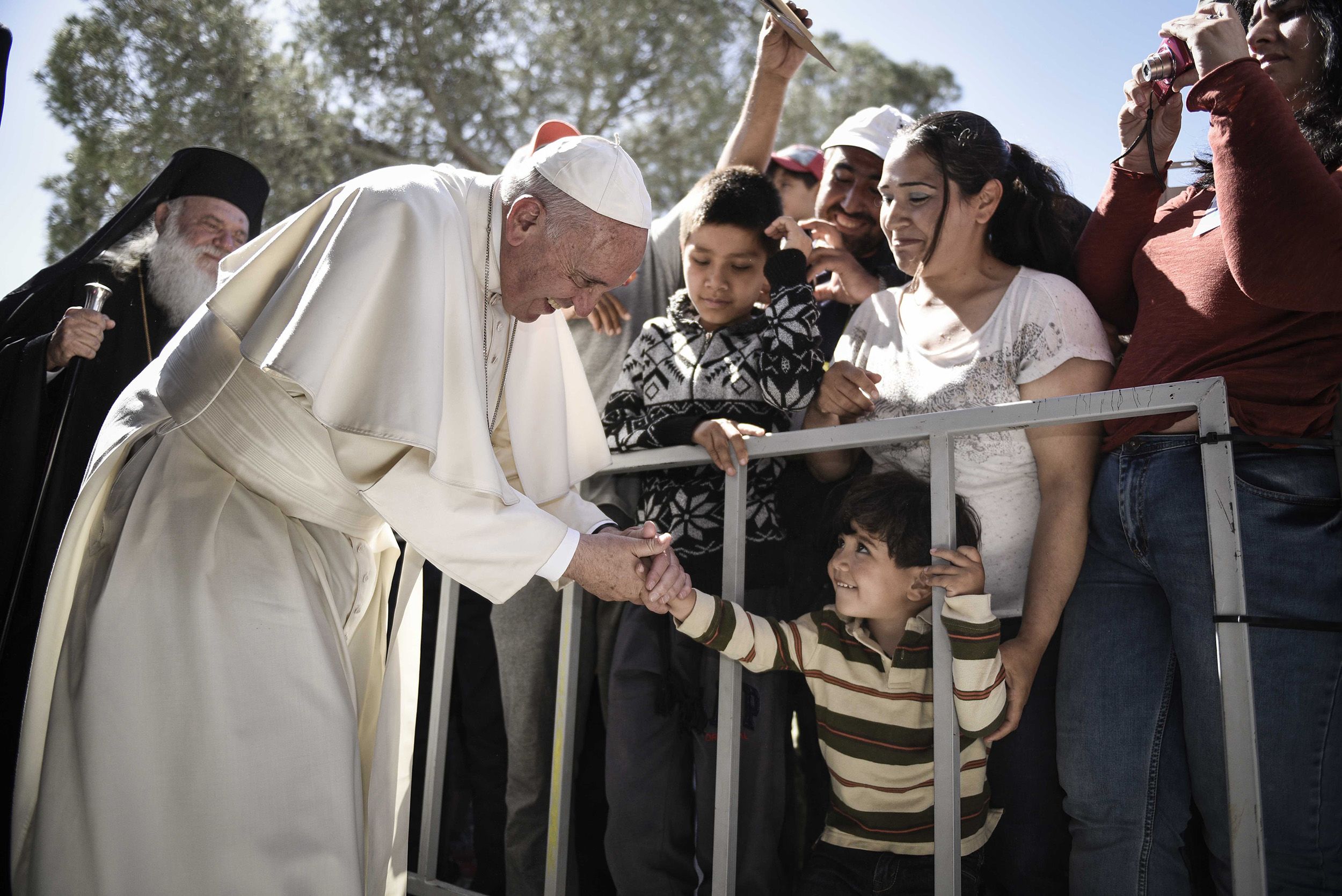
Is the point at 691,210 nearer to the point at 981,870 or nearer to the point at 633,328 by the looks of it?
the point at 633,328

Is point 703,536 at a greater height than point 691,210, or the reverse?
point 691,210

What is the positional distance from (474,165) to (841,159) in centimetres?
834

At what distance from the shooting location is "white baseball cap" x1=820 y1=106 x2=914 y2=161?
3.32m

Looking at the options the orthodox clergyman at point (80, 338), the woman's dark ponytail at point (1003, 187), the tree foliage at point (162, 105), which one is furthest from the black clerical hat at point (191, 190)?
the tree foliage at point (162, 105)

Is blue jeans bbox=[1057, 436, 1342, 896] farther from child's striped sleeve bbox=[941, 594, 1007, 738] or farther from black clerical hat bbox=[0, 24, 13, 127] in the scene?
black clerical hat bbox=[0, 24, 13, 127]

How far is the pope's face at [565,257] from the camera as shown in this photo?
7.98 feet

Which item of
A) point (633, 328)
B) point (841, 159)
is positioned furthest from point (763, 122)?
point (633, 328)

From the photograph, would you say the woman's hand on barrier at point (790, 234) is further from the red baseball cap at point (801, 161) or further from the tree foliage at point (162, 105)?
the tree foliage at point (162, 105)

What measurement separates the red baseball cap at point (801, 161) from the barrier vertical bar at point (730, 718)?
1951 mm

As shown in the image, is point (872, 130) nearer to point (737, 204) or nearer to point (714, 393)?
point (737, 204)

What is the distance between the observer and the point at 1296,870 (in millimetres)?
1807

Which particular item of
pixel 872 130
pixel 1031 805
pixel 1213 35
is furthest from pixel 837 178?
pixel 1031 805

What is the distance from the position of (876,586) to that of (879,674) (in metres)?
0.20

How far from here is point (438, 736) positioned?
9.47 feet
